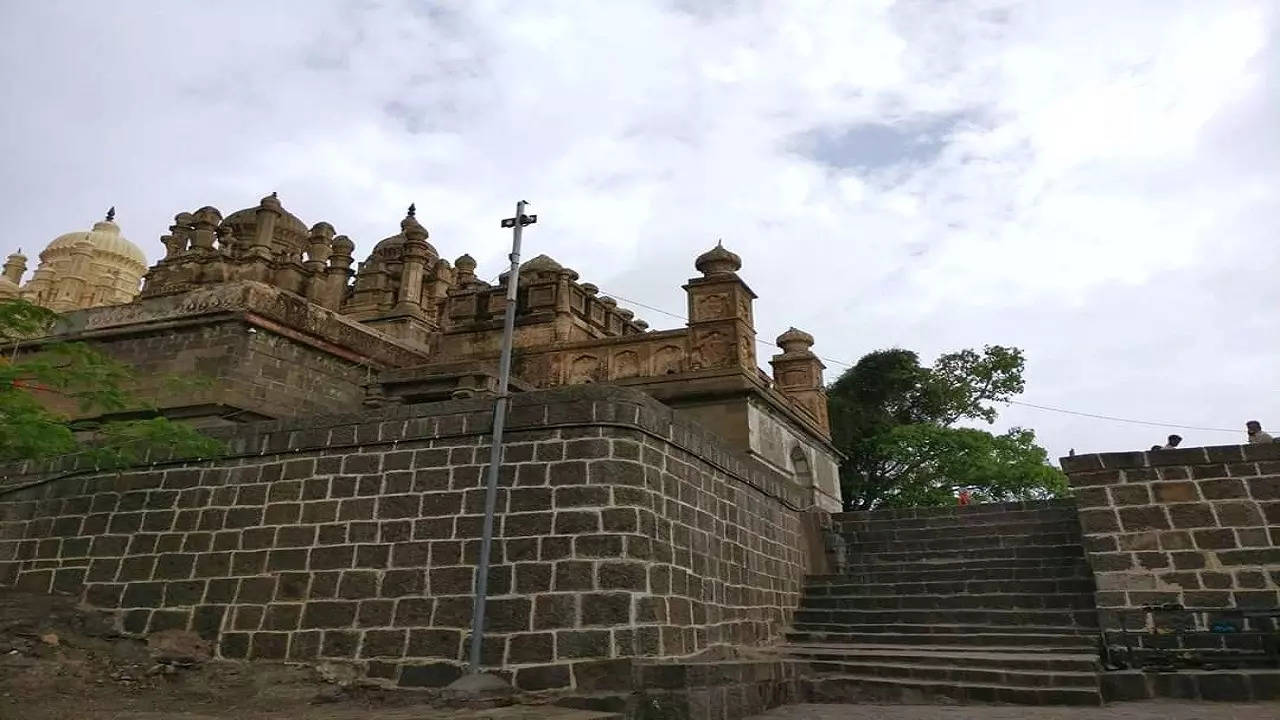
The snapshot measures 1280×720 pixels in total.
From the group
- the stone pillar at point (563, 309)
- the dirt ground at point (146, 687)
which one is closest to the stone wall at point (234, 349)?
the stone pillar at point (563, 309)

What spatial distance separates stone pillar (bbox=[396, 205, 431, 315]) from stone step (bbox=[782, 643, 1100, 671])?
11.6m

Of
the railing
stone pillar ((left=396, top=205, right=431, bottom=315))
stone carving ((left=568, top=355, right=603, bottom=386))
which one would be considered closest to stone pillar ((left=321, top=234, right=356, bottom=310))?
stone pillar ((left=396, top=205, right=431, bottom=315))

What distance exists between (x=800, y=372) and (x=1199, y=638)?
8.33 metres

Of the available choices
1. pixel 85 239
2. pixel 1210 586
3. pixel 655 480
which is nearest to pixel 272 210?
pixel 655 480

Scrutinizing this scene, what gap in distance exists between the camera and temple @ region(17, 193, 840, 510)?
1183cm

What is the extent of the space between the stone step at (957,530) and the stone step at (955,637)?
7.47ft

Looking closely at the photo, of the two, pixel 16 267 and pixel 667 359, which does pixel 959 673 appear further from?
pixel 16 267

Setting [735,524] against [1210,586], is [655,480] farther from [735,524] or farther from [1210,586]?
[1210,586]

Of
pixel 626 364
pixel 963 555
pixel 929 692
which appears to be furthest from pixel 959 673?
pixel 626 364

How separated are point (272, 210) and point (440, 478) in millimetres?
9968

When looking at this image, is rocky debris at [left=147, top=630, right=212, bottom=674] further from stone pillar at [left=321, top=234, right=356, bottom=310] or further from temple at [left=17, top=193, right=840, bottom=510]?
stone pillar at [left=321, top=234, right=356, bottom=310]

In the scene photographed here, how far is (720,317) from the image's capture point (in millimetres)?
12117

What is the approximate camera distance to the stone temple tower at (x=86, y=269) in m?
37.0

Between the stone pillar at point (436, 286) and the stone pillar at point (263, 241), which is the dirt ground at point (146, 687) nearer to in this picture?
the stone pillar at point (263, 241)
